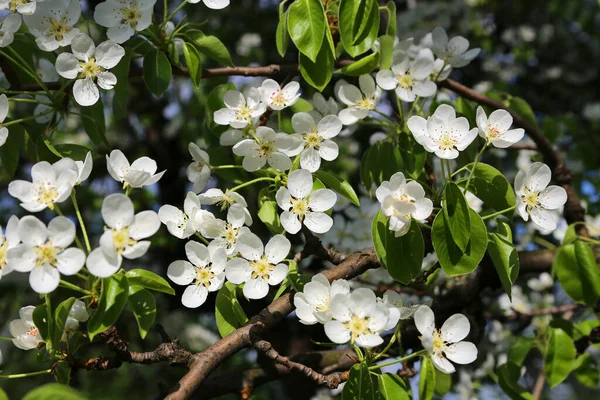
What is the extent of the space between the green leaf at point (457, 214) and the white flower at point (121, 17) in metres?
0.84

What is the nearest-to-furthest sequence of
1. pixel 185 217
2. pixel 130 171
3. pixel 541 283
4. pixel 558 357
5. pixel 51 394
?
pixel 51 394 < pixel 130 171 < pixel 185 217 < pixel 558 357 < pixel 541 283

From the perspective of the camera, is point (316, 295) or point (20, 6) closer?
point (316, 295)

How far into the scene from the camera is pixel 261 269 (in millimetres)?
1354

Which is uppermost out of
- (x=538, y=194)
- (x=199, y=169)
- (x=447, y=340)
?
(x=538, y=194)

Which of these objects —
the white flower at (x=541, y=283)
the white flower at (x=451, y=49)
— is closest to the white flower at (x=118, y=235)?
the white flower at (x=451, y=49)

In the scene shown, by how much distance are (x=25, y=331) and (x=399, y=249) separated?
2.77ft

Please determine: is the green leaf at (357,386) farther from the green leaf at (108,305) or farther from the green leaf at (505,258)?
the green leaf at (108,305)

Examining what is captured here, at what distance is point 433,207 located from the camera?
53.2 inches

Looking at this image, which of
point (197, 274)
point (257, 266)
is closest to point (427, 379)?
point (257, 266)

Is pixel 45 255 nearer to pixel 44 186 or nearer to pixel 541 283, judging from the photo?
pixel 44 186

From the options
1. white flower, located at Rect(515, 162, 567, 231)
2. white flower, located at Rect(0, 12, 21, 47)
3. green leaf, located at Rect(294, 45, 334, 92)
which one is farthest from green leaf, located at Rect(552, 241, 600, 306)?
white flower, located at Rect(0, 12, 21, 47)

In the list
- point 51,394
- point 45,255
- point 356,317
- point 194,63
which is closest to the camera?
point 51,394

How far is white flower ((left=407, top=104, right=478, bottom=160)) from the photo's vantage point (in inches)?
54.2

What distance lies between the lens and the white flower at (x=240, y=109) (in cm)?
155
